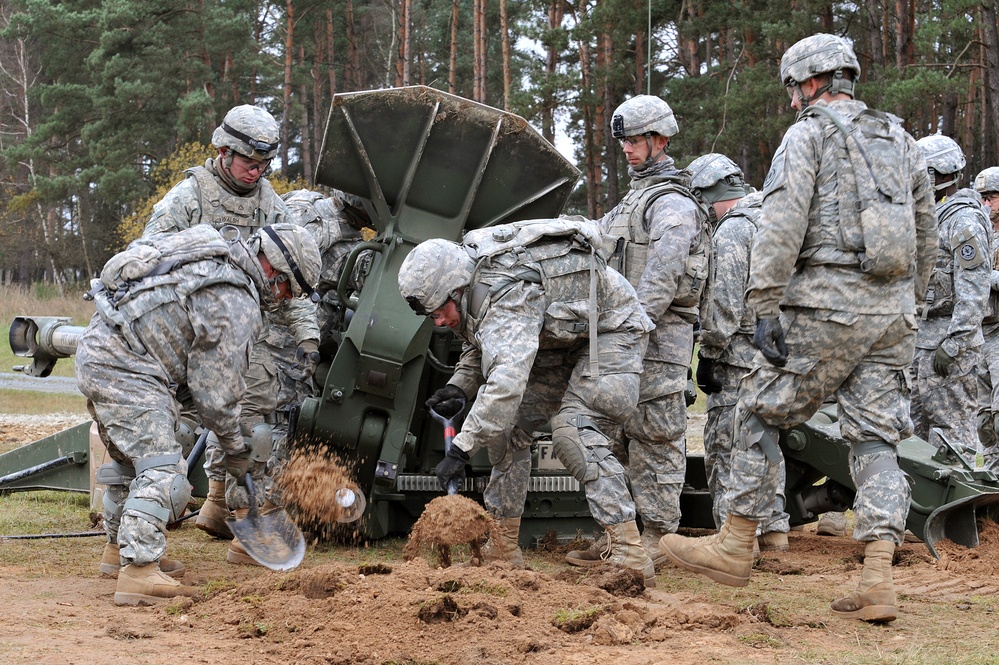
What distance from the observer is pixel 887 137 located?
513 centimetres

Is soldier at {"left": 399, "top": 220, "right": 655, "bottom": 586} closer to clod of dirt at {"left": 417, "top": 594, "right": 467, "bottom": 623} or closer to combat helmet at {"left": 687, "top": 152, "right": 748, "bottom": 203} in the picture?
clod of dirt at {"left": 417, "top": 594, "right": 467, "bottom": 623}

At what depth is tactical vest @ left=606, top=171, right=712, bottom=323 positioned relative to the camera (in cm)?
661

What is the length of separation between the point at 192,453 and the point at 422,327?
185 cm

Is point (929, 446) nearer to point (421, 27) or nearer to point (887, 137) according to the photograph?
point (887, 137)

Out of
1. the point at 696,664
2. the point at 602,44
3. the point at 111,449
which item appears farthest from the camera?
the point at 602,44

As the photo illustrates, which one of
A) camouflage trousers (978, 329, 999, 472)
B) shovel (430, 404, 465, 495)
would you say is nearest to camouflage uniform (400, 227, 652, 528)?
shovel (430, 404, 465, 495)

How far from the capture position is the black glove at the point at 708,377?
7.14 m

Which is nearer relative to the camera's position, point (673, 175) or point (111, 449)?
point (111, 449)

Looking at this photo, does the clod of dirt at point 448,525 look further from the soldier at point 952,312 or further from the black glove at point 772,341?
the soldier at point 952,312

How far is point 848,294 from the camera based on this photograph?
510 cm

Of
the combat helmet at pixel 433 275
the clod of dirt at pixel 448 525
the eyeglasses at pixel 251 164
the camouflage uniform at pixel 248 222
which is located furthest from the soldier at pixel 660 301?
the eyeglasses at pixel 251 164

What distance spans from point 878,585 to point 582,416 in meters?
1.57

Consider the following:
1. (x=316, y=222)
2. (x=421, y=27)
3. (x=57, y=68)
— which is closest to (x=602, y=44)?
(x=421, y=27)

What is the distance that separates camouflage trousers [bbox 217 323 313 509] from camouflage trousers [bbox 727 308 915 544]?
9.53 feet
